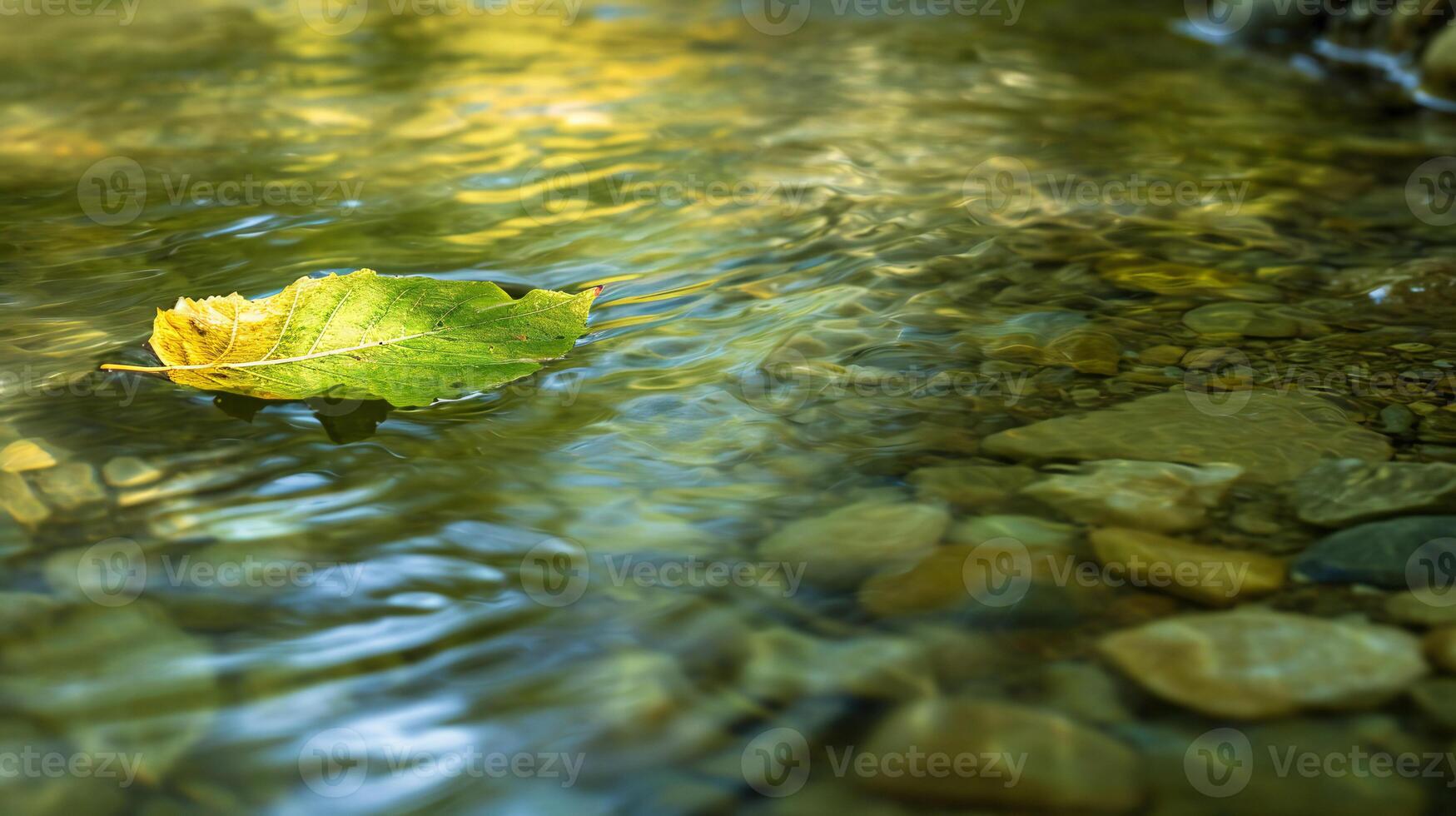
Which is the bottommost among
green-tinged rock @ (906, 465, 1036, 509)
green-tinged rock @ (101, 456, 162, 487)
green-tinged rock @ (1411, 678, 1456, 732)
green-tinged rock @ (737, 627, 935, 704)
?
green-tinged rock @ (1411, 678, 1456, 732)

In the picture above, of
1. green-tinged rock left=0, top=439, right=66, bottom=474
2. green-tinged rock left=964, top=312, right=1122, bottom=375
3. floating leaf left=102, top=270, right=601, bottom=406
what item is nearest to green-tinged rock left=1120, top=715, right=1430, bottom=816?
green-tinged rock left=964, top=312, right=1122, bottom=375

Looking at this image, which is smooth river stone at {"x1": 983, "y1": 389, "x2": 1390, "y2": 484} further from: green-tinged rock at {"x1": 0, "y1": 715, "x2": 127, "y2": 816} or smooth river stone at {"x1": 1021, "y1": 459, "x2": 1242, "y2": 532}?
green-tinged rock at {"x1": 0, "y1": 715, "x2": 127, "y2": 816}

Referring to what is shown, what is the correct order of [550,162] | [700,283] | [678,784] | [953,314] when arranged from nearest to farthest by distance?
[678,784] → [953,314] → [700,283] → [550,162]

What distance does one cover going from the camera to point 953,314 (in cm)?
184

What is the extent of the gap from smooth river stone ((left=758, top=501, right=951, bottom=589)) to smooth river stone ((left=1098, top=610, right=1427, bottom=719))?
237 mm

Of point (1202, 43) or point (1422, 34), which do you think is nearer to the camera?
point (1422, 34)

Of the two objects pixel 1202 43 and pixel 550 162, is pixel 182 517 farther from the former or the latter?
pixel 1202 43

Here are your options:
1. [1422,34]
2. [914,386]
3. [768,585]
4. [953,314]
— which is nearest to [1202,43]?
[1422,34]

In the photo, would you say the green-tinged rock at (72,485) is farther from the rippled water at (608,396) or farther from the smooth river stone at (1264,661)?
the smooth river stone at (1264,661)

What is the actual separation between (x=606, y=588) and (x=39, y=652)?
0.54 metres

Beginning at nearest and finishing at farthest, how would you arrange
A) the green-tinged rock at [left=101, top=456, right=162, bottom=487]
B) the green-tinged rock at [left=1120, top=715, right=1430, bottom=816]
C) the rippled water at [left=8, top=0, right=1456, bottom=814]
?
the green-tinged rock at [left=1120, top=715, right=1430, bottom=816] → the rippled water at [left=8, top=0, right=1456, bottom=814] → the green-tinged rock at [left=101, top=456, right=162, bottom=487]

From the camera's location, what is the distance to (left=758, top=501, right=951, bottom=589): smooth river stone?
1.16 metres

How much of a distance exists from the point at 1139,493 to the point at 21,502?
1287 mm

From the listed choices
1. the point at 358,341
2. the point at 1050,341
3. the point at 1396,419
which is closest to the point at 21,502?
the point at 358,341
